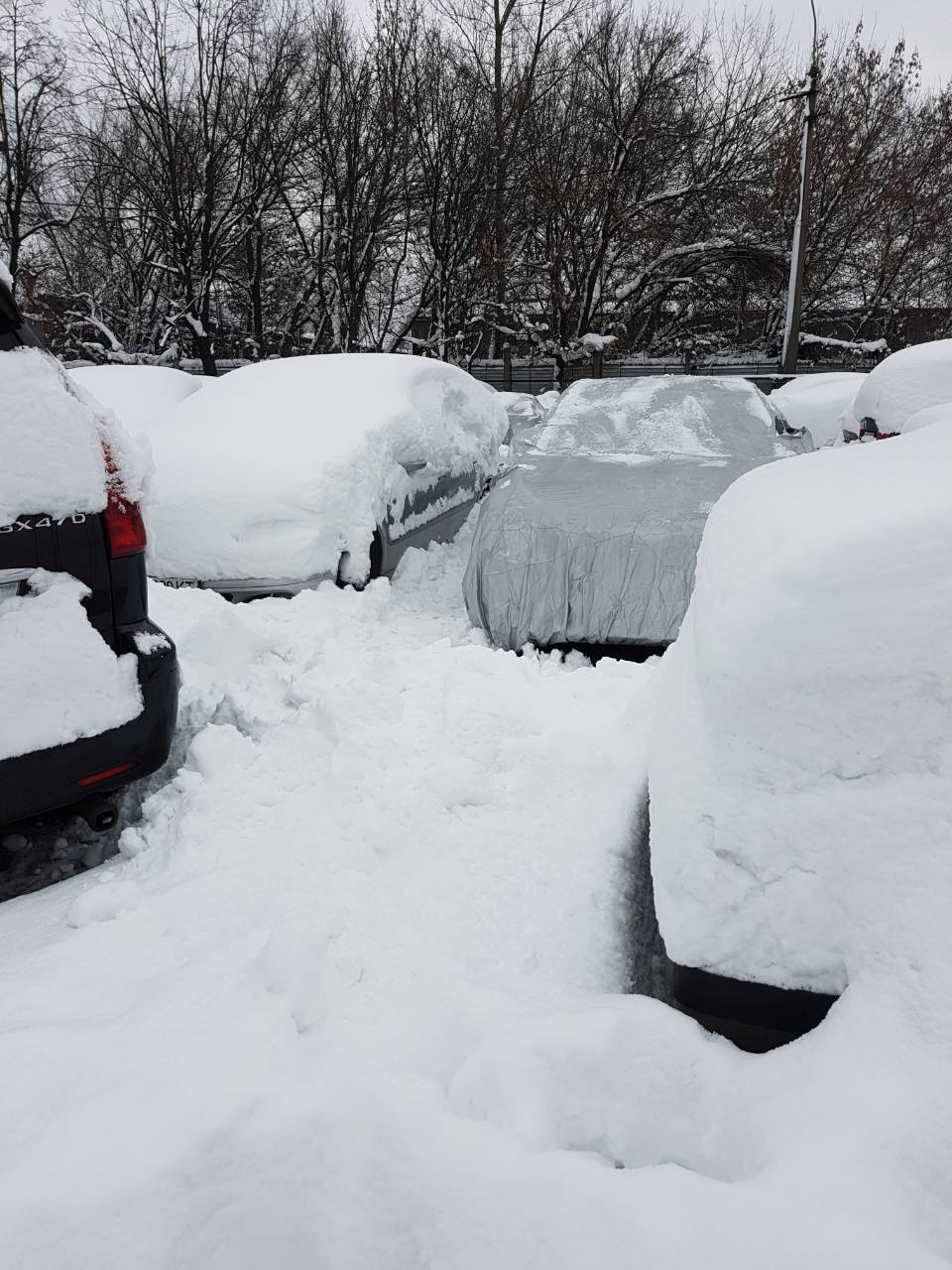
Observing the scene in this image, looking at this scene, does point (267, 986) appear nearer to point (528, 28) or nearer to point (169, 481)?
point (169, 481)

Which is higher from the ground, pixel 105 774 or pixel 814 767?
pixel 814 767

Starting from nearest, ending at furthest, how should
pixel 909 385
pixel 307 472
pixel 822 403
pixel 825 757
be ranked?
pixel 825 757 < pixel 307 472 < pixel 909 385 < pixel 822 403

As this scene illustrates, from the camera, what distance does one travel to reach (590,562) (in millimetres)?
4109

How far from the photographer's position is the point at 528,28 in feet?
61.9

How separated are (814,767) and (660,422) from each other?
446cm

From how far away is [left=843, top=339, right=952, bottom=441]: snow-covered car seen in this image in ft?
22.9

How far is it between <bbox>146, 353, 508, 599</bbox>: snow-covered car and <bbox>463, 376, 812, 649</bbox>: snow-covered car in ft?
2.57

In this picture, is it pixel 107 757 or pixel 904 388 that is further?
pixel 904 388

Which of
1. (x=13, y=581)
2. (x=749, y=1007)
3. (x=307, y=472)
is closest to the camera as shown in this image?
(x=749, y=1007)

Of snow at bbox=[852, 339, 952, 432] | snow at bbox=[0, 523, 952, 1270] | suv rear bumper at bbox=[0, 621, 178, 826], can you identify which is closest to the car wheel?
snow at bbox=[0, 523, 952, 1270]

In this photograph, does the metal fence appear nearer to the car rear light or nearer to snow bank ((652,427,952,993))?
the car rear light

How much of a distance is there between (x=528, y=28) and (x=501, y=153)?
4.49m

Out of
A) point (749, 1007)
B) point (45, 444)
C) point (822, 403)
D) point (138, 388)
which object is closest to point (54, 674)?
point (45, 444)

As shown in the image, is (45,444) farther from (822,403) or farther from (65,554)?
(822,403)
